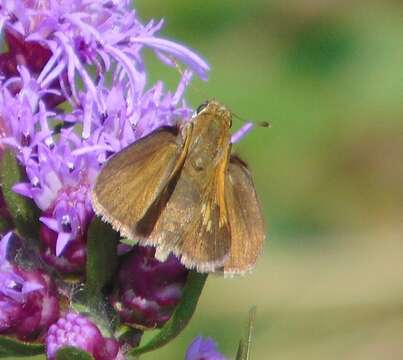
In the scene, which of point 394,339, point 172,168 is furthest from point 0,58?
point 394,339

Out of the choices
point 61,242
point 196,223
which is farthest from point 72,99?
point 196,223

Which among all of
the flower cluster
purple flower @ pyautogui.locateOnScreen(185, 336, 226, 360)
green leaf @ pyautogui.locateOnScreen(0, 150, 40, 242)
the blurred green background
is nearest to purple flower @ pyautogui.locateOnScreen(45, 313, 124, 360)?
the flower cluster

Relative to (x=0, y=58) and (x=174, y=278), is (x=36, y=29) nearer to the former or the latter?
(x=0, y=58)

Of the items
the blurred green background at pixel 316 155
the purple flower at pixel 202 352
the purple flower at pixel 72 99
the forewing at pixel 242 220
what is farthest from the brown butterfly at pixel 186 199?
the blurred green background at pixel 316 155

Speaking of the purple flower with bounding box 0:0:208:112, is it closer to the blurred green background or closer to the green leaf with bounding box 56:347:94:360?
the green leaf with bounding box 56:347:94:360

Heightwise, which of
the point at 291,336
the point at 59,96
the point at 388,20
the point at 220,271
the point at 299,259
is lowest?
the point at 220,271

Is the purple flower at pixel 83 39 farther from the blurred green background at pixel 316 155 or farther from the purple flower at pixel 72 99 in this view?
the blurred green background at pixel 316 155
